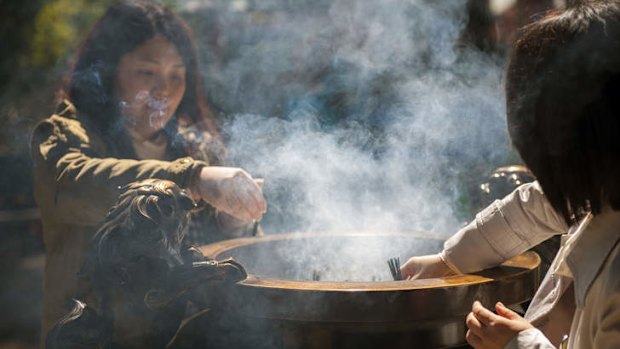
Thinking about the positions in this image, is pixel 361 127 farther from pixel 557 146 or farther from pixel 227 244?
pixel 557 146

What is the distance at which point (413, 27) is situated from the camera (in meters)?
4.31

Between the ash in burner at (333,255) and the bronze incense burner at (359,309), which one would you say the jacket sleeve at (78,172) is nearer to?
the ash in burner at (333,255)

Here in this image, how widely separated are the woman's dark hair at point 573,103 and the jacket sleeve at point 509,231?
0.50 metres

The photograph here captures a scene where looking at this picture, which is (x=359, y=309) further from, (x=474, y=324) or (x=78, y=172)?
(x=78, y=172)

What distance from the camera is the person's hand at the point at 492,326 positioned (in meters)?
1.49

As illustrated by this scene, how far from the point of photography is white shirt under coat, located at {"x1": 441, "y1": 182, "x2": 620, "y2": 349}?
1.34 metres

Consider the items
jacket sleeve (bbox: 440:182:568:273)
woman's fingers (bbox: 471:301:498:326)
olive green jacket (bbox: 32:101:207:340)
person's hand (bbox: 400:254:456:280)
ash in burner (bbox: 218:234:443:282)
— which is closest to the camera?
woman's fingers (bbox: 471:301:498:326)

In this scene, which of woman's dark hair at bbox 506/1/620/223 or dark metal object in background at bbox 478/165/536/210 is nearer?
woman's dark hair at bbox 506/1/620/223

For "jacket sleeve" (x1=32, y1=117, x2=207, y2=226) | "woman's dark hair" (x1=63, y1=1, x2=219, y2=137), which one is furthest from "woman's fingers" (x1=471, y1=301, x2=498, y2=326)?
"woman's dark hair" (x1=63, y1=1, x2=219, y2=137)

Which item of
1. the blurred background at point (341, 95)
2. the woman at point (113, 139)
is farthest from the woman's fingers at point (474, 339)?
the blurred background at point (341, 95)

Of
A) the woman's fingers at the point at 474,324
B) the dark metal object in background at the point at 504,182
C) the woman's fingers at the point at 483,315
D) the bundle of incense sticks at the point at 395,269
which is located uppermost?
the dark metal object in background at the point at 504,182

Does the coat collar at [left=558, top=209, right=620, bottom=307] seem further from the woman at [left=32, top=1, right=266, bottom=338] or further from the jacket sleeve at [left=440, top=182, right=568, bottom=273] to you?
the woman at [left=32, top=1, right=266, bottom=338]

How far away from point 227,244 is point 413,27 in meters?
2.71

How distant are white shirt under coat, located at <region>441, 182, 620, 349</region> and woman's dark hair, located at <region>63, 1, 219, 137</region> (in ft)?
5.51
